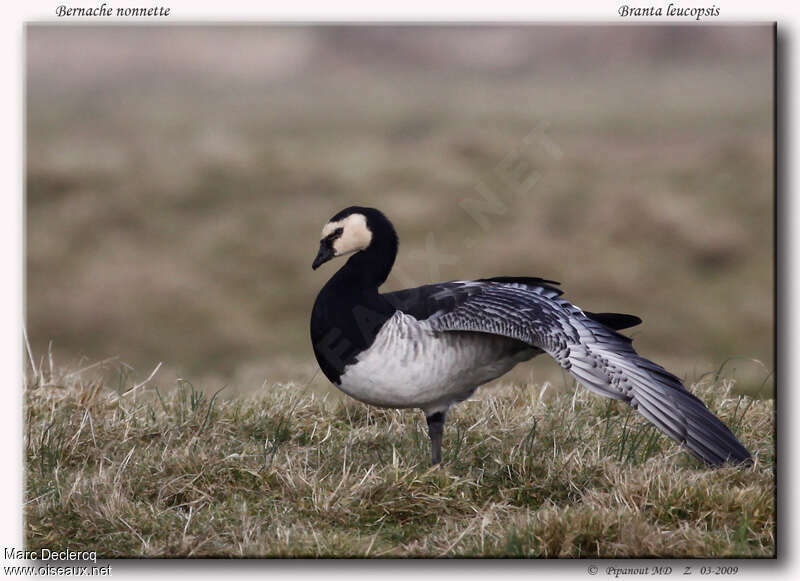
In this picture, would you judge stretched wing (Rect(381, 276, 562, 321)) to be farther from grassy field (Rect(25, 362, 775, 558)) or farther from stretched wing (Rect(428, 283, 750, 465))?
grassy field (Rect(25, 362, 775, 558))

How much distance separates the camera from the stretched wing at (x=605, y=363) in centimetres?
507

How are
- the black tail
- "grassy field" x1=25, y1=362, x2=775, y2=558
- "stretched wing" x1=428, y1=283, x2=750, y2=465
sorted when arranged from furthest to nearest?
the black tail → "stretched wing" x1=428, y1=283, x2=750, y2=465 → "grassy field" x1=25, y1=362, x2=775, y2=558

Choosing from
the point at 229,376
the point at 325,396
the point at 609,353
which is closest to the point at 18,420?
the point at 325,396

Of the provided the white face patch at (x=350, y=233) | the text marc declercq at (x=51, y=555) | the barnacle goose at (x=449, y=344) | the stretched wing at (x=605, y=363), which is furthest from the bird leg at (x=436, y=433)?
the text marc declercq at (x=51, y=555)

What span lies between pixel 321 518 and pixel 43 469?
1.70 metres

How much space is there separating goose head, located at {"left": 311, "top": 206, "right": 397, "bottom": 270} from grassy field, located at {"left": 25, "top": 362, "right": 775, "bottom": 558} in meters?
1.16

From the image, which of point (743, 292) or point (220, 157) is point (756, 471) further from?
point (220, 157)

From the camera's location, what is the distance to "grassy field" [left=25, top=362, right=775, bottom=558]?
4863mm

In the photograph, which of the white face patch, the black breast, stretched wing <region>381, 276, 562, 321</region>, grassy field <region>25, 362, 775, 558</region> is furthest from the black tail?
the white face patch

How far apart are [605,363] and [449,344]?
2.81 feet

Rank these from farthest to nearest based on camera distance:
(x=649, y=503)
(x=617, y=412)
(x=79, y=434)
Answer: (x=617, y=412), (x=79, y=434), (x=649, y=503)

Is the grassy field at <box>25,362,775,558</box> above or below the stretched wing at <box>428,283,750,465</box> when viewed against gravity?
below

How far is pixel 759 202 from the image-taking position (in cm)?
1120

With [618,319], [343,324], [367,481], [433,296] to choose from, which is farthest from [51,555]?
[618,319]
